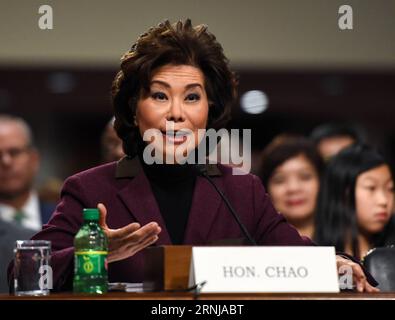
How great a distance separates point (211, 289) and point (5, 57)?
18.4 ft

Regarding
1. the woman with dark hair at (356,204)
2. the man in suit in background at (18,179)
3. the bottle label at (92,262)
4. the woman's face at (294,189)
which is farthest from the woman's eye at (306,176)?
the bottle label at (92,262)

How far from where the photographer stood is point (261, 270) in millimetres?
1957

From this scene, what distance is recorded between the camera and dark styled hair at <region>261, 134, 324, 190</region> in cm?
438

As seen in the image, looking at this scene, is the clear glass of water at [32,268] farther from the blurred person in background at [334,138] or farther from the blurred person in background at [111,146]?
the blurred person in background at [334,138]

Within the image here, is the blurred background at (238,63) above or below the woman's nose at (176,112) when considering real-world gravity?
above

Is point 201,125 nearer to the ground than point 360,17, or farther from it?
nearer to the ground

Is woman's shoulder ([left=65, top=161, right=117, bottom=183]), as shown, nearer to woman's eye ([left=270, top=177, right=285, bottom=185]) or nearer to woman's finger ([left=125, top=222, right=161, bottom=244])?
woman's finger ([left=125, top=222, right=161, bottom=244])

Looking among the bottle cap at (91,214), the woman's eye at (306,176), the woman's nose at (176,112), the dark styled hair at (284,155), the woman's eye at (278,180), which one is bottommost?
the bottle cap at (91,214)

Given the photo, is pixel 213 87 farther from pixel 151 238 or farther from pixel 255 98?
pixel 255 98

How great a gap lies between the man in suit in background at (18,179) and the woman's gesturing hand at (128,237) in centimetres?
287

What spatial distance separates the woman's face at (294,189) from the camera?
170 inches

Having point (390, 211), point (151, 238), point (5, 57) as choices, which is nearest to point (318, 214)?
point (390, 211)
